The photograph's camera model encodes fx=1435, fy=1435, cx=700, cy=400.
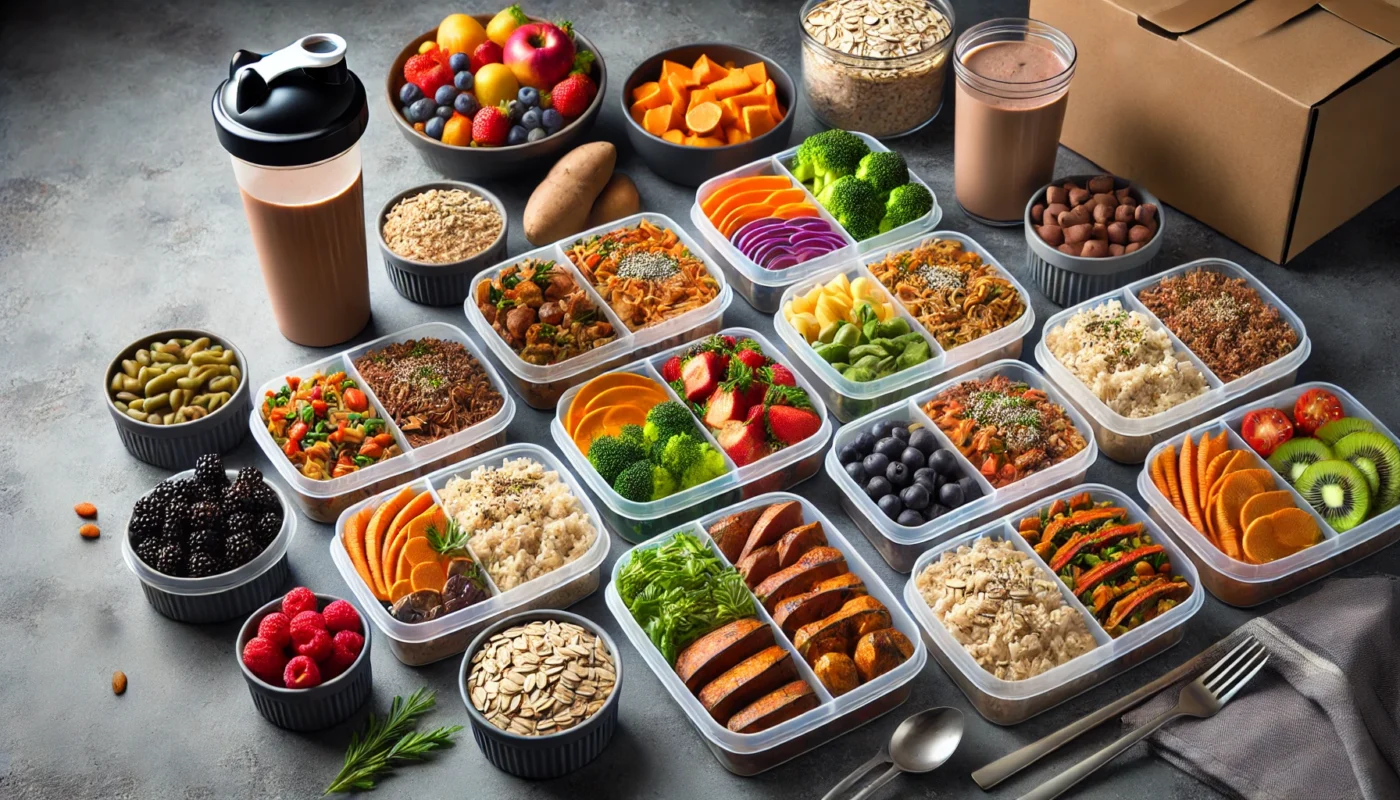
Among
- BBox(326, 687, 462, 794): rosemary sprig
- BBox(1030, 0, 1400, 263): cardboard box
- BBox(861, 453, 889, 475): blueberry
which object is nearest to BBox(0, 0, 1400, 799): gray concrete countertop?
BBox(326, 687, 462, 794): rosemary sprig

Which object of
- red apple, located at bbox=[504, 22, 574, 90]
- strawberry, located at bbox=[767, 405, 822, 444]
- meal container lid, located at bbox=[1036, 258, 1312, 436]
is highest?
red apple, located at bbox=[504, 22, 574, 90]

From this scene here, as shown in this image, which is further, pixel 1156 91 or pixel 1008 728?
pixel 1156 91

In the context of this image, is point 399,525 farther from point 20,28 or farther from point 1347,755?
point 20,28

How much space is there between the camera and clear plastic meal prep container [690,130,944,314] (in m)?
4.94

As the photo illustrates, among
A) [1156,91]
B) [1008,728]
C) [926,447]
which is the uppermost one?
[1156,91]

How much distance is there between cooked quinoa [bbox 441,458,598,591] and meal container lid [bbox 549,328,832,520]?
0.41 ft

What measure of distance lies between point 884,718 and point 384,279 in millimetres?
2493

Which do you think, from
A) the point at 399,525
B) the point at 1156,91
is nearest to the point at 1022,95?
the point at 1156,91

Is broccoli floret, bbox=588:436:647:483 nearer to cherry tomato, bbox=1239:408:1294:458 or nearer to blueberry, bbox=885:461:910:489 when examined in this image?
blueberry, bbox=885:461:910:489

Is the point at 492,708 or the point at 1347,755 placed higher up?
the point at 492,708

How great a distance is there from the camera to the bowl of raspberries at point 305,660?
12.0 feet

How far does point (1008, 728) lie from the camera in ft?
12.5

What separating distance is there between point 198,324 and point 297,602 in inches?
63.2

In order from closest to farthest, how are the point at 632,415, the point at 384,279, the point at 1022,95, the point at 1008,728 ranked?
the point at 1008,728, the point at 632,415, the point at 1022,95, the point at 384,279
